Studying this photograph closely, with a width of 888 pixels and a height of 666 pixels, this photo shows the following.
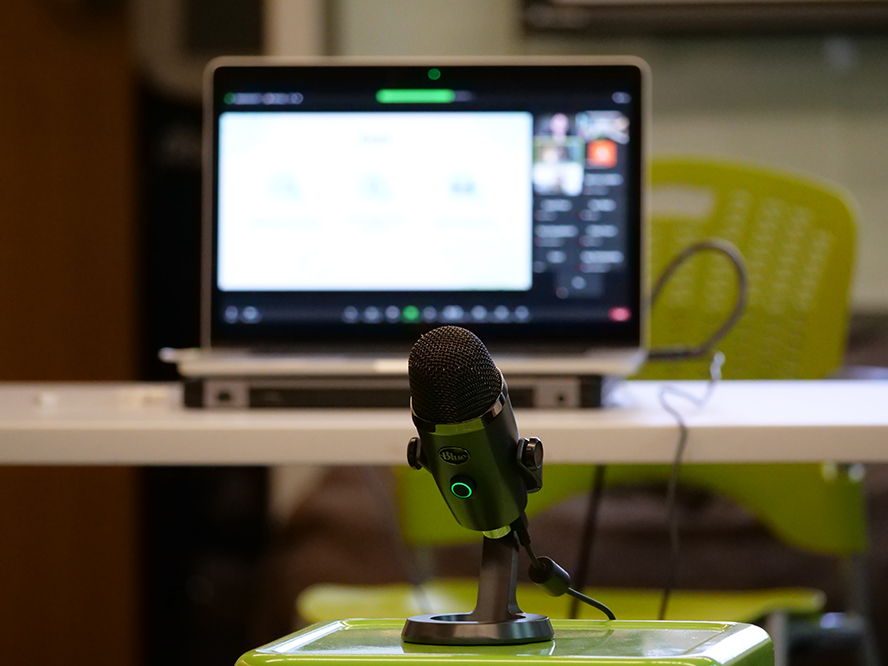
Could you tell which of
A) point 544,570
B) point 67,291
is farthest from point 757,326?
point 67,291

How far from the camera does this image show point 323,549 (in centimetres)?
201

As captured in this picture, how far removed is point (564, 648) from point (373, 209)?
0.67 metres

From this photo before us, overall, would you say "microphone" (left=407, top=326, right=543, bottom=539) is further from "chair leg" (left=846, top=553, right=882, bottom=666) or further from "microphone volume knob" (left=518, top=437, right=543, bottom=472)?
"chair leg" (left=846, top=553, right=882, bottom=666)

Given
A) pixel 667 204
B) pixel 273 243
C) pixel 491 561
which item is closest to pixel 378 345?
pixel 273 243

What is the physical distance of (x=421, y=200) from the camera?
3.67 ft

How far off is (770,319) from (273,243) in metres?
0.80

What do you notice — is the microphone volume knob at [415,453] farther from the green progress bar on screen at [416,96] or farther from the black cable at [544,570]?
the green progress bar on screen at [416,96]

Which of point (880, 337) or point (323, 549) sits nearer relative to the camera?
point (323, 549)

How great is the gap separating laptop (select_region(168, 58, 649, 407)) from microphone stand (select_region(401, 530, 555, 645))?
1.69 feet

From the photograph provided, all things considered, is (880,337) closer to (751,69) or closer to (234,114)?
(751,69)

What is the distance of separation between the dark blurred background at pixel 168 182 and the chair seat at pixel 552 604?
92cm

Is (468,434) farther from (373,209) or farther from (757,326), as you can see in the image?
(757,326)

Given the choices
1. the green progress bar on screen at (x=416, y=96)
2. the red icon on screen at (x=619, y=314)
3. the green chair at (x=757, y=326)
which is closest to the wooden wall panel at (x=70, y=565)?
the green chair at (x=757, y=326)

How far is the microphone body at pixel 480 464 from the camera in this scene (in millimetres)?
521
